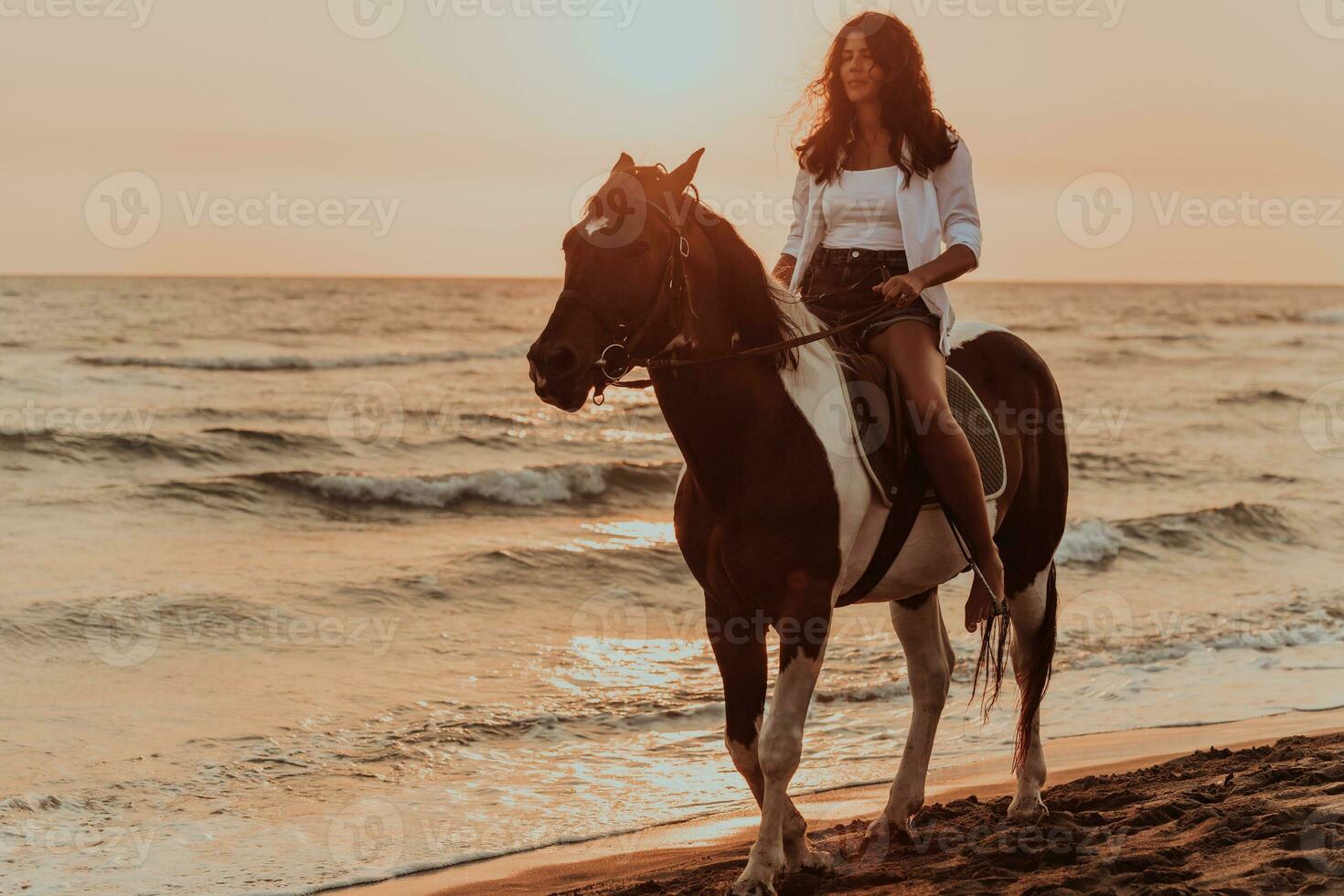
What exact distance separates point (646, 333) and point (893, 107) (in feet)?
4.48

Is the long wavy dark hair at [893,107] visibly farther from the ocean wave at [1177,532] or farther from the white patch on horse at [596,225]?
the ocean wave at [1177,532]

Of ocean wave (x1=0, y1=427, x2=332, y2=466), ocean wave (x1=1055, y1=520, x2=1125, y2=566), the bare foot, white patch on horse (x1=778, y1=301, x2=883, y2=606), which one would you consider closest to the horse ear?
white patch on horse (x1=778, y1=301, x2=883, y2=606)

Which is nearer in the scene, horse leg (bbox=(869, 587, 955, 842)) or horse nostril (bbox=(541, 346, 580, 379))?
horse nostril (bbox=(541, 346, 580, 379))

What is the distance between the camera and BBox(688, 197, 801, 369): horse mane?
13.3ft

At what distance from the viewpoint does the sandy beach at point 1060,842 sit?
399 centimetres

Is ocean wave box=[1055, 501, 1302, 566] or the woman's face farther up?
the woman's face

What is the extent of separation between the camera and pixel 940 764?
272 inches

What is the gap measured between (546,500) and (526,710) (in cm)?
947

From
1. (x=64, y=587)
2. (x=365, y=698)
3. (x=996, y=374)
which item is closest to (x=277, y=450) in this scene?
(x=64, y=587)

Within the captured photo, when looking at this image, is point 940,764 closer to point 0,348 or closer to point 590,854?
point 590,854

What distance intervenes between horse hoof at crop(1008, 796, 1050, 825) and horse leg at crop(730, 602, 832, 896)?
1397 millimetres

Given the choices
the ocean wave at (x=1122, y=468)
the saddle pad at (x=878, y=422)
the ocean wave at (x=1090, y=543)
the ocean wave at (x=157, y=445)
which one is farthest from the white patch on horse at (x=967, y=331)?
the ocean wave at (x=157, y=445)

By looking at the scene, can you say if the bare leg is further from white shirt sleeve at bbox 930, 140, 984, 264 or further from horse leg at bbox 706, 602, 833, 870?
horse leg at bbox 706, 602, 833, 870

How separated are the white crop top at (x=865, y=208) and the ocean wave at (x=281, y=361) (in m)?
27.4
